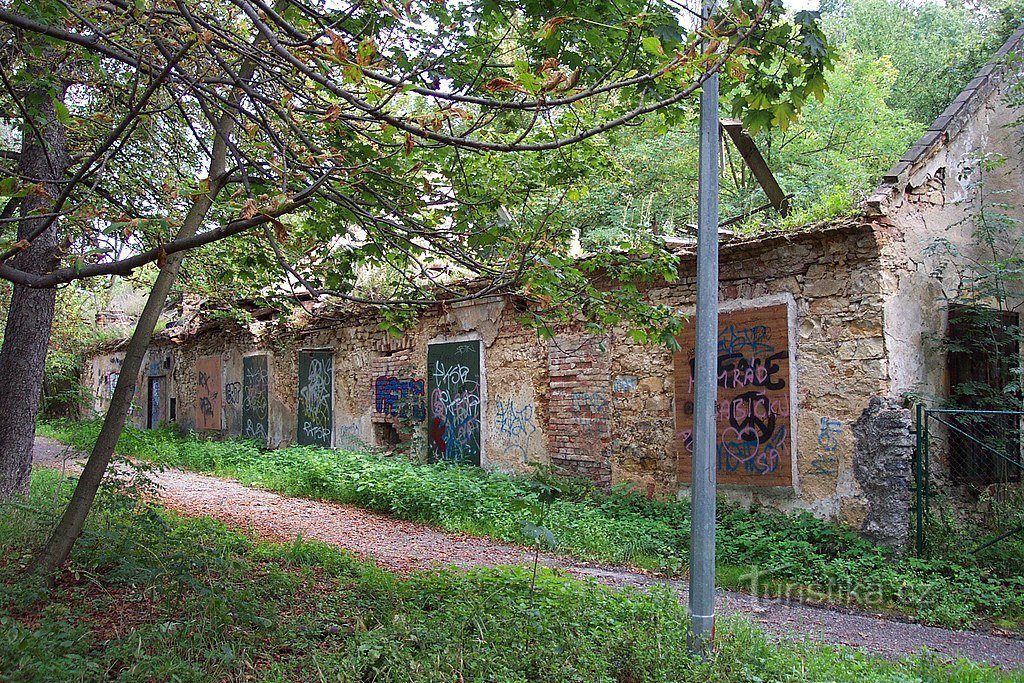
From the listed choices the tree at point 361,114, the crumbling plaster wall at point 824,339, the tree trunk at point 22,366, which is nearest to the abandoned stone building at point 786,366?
the crumbling plaster wall at point 824,339

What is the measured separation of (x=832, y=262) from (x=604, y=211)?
8422mm

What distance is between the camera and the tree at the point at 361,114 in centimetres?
357

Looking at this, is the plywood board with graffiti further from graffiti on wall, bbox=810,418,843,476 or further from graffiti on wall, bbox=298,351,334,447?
graffiti on wall, bbox=298,351,334,447

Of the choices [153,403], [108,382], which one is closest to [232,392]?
[153,403]

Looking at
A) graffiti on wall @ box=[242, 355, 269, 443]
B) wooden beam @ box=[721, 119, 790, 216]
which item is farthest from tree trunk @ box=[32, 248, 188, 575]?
graffiti on wall @ box=[242, 355, 269, 443]

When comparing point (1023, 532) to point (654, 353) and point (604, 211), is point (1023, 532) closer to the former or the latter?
point (654, 353)

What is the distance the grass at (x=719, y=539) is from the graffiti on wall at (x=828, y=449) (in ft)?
1.65

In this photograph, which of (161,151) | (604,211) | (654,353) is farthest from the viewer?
(604,211)

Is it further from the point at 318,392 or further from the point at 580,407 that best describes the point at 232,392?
the point at 580,407

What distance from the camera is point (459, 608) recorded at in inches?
200

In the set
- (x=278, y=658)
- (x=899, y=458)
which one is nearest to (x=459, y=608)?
(x=278, y=658)

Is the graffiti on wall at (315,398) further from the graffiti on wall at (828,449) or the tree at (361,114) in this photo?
the graffiti on wall at (828,449)

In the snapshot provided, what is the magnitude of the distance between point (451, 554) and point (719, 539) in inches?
105

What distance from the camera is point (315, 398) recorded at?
50.5 ft
